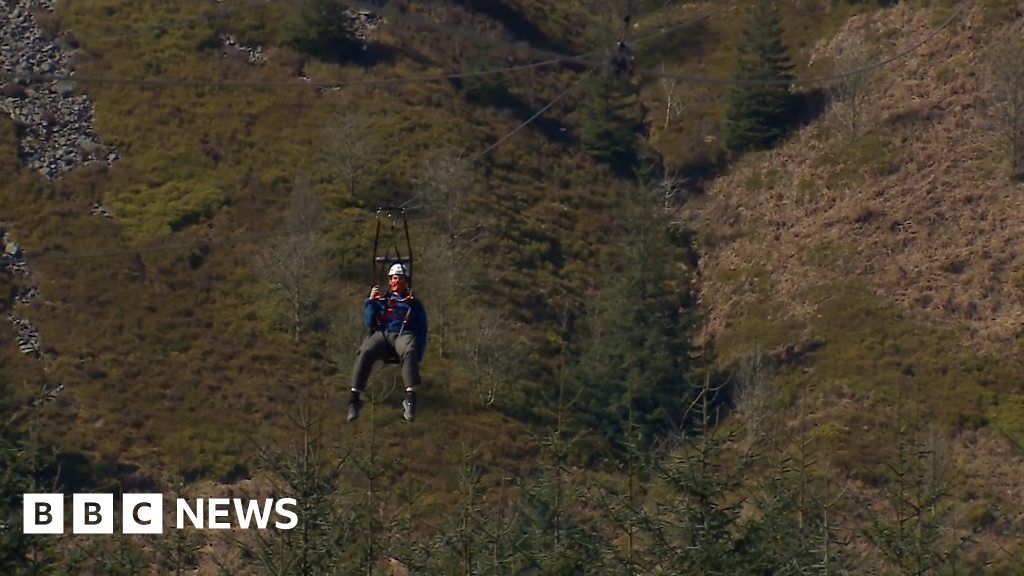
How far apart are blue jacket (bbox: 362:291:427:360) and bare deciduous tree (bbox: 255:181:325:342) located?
44.1m

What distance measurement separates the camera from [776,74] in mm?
82750

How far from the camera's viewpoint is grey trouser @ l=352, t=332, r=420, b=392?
→ 21.6 m

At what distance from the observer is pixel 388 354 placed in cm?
2209

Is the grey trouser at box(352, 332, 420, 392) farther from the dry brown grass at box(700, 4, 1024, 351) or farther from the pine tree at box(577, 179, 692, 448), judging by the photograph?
the dry brown grass at box(700, 4, 1024, 351)

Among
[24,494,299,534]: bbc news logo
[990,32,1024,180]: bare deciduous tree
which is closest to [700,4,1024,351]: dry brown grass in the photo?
[990,32,1024,180]: bare deciduous tree

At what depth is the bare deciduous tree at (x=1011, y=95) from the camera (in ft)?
243

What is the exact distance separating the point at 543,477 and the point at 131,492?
32307 millimetres

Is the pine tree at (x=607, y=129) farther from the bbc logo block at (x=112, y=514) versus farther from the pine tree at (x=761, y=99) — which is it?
the bbc logo block at (x=112, y=514)

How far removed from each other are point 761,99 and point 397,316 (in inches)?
2534

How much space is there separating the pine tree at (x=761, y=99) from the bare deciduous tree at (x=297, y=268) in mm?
23914

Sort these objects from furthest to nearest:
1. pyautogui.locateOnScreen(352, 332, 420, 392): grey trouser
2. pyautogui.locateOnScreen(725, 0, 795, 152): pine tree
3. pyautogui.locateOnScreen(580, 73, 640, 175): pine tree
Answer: pyautogui.locateOnScreen(580, 73, 640, 175): pine tree, pyautogui.locateOnScreen(725, 0, 795, 152): pine tree, pyautogui.locateOnScreen(352, 332, 420, 392): grey trouser

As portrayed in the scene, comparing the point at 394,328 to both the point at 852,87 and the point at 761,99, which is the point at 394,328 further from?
the point at 761,99

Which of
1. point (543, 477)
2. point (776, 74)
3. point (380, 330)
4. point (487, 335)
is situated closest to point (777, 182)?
point (776, 74)

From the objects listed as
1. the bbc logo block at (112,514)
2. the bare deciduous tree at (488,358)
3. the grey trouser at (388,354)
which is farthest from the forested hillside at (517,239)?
the grey trouser at (388,354)
